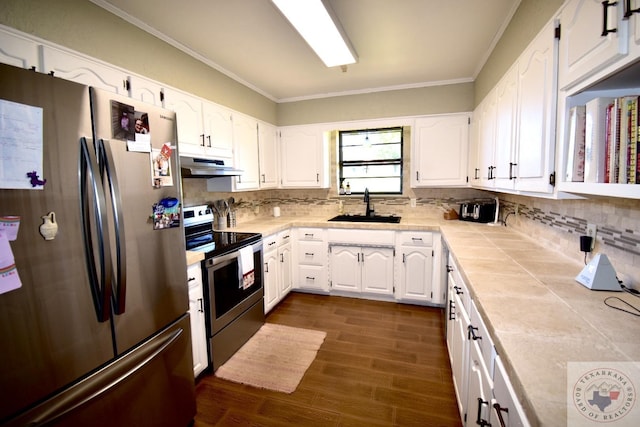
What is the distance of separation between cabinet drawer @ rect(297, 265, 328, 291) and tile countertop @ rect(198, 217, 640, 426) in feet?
6.31

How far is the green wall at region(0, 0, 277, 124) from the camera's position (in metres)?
1.40

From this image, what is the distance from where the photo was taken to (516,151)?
1.70 meters

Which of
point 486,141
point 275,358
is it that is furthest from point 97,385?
point 486,141

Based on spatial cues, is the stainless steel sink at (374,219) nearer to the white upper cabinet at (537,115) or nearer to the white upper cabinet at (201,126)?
the white upper cabinet at (201,126)

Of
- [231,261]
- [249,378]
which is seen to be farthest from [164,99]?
[249,378]

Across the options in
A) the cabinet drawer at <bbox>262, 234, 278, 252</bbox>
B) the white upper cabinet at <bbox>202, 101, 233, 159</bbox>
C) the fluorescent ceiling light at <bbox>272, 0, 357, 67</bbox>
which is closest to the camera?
the fluorescent ceiling light at <bbox>272, 0, 357, 67</bbox>

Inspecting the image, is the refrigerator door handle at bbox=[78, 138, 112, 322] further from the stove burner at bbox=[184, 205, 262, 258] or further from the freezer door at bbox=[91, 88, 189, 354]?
the stove burner at bbox=[184, 205, 262, 258]

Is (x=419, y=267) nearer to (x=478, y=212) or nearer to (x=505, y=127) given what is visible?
(x=478, y=212)

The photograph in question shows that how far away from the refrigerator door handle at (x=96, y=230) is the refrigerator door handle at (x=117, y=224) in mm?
33

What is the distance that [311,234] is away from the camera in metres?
3.39

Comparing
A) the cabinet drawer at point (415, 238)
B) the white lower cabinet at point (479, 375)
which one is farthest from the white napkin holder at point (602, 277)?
the cabinet drawer at point (415, 238)

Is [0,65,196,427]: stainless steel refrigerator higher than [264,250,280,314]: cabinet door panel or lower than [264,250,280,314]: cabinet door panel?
higher

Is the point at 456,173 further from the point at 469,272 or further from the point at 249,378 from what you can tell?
the point at 249,378

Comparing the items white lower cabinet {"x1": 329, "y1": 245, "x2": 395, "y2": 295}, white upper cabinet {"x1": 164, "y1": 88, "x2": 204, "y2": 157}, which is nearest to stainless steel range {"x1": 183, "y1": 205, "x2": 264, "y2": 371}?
white upper cabinet {"x1": 164, "y1": 88, "x2": 204, "y2": 157}
